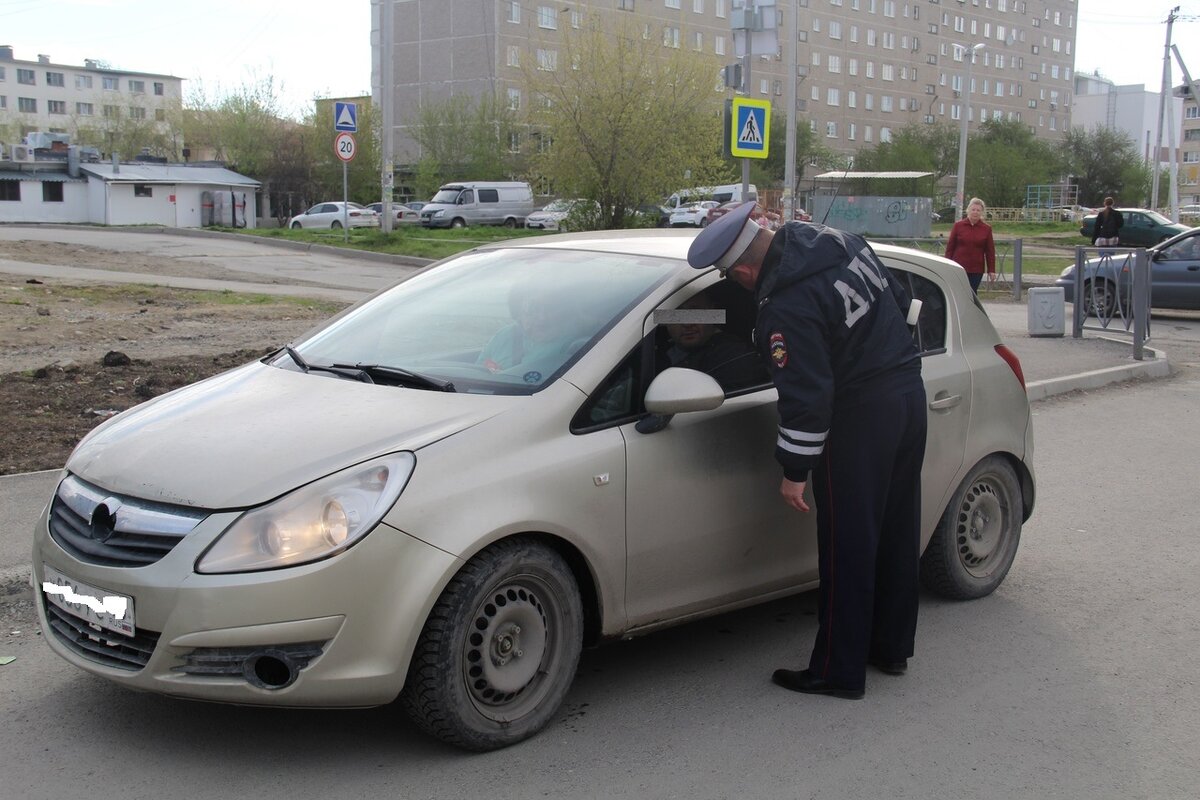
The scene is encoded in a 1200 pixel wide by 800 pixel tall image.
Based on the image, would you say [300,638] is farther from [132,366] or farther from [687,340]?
[132,366]

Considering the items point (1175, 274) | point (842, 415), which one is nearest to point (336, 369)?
point (842, 415)

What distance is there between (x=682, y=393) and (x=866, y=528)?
2.79 ft

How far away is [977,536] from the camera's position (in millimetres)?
5480

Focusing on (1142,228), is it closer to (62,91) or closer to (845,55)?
(845,55)

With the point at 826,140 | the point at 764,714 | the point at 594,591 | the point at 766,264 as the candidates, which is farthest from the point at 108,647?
the point at 826,140

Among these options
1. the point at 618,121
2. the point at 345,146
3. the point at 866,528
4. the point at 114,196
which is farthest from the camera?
the point at 114,196

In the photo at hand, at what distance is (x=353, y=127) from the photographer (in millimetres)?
26719

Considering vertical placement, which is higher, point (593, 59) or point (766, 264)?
point (593, 59)

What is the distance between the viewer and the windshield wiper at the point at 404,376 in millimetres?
4070

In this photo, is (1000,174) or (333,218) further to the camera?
(1000,174)

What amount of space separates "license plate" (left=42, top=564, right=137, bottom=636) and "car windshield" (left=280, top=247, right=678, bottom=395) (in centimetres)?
121

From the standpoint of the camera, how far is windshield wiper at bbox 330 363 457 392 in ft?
13.4

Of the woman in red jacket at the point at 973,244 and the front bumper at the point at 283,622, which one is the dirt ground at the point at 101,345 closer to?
the front bumper at the point at 283,622

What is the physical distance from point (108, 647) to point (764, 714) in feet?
6.96
